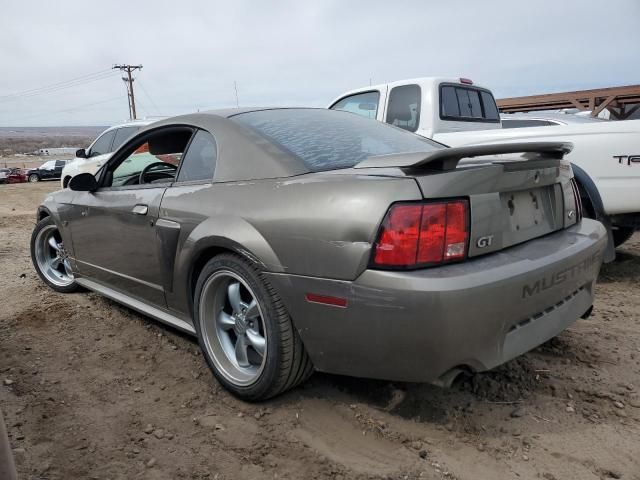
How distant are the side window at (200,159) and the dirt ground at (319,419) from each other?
1086 millimetres

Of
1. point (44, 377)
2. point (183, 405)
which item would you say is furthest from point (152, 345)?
point (183, 405)

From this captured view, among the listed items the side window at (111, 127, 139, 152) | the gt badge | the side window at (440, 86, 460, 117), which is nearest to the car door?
the gt badge

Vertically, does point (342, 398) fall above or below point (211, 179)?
below

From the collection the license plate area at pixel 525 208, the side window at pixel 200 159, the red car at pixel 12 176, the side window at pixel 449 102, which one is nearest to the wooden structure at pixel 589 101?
the side window at pixel 449 102

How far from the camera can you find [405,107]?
573 cm

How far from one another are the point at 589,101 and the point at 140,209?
13413 millimetres

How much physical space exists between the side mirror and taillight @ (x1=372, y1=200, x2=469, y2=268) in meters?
2.50

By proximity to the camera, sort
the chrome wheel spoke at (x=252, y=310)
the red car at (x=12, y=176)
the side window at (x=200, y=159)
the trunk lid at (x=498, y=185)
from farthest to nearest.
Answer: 1. the red car at (x=12, y=176)
2. the side window at (x=200, y=159)
3. the chrome wheel spoke at (x=252, y=310)
4. the trunk lid at (x=498, y=185)

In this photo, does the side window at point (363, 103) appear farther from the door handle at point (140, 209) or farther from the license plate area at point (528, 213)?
the license plate area at point (528, 213)

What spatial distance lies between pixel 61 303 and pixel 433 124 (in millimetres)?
4016

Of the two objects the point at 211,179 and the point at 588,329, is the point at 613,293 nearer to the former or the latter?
the point at 588,329

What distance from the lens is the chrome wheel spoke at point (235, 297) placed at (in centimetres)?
256

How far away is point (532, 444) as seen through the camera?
208 cm

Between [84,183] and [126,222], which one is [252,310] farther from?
[84,183]
